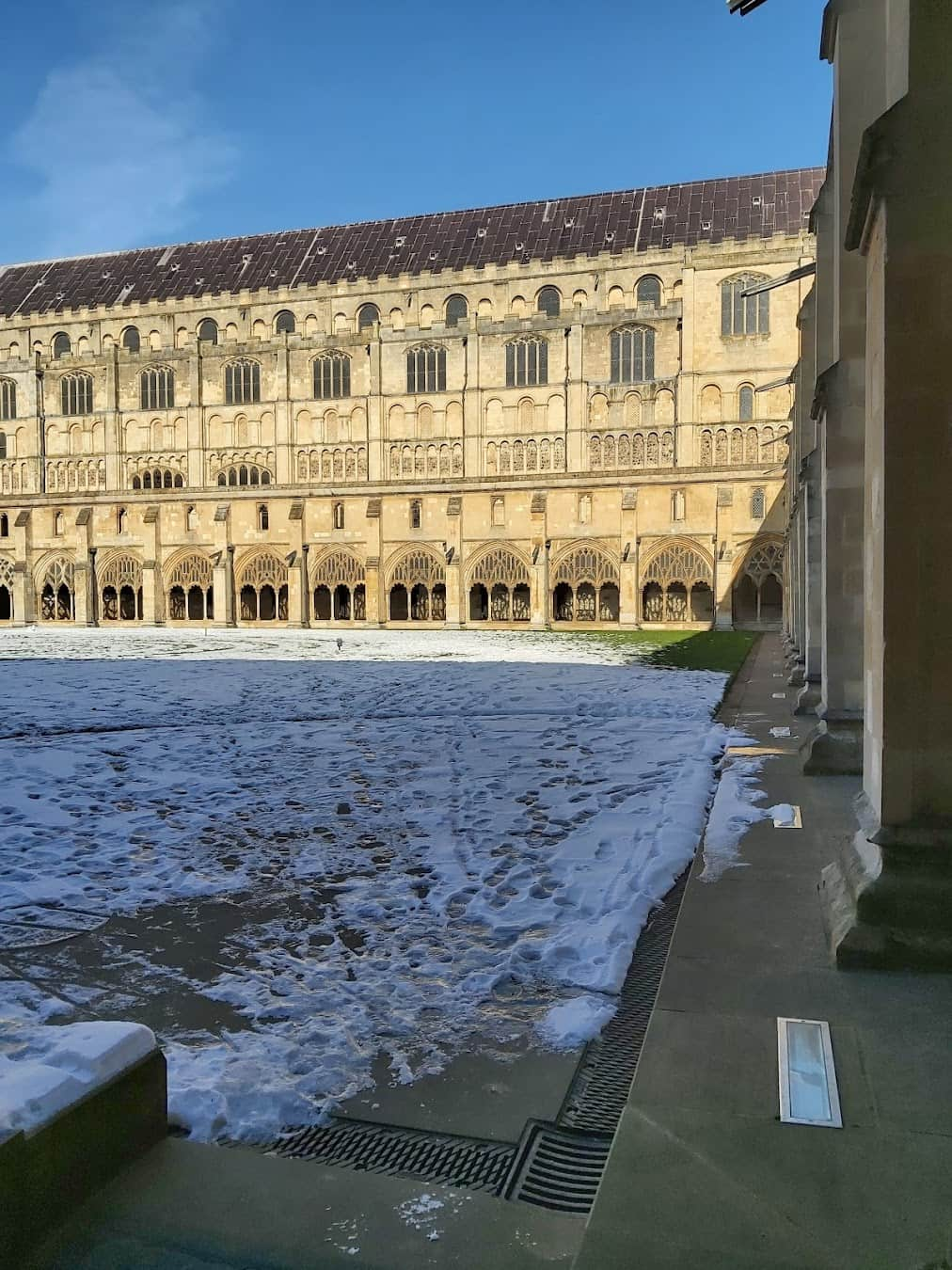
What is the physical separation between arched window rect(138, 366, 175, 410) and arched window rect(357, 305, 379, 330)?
33.8 feet

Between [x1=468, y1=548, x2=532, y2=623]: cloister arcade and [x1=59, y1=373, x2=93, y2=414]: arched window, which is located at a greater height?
[x1=59, y1=373, x2=93, y2=414]: arched window

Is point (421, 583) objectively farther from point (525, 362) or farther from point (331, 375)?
point (331, 375)

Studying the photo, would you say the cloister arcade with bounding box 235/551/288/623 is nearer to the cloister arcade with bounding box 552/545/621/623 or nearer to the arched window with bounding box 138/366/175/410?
the arched window with bounding box 138/366/175/410

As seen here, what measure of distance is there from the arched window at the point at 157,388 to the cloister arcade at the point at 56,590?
9969 mm

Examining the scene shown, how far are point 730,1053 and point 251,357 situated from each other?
4977 centimetres

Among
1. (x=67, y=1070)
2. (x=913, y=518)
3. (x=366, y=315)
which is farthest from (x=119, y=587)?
(x=67, y=1070)

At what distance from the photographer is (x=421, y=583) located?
42.1 m

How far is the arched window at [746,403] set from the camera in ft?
138

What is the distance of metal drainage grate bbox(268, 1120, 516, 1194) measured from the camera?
2566mm

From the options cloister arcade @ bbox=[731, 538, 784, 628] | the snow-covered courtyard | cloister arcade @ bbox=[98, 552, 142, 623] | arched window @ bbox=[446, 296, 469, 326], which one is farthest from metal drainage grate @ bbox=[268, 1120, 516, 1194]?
arched window @ bbox=[446, 296, 469, 326]

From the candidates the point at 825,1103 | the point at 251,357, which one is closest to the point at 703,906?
the point at 825,1103

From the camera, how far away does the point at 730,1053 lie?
2982mm

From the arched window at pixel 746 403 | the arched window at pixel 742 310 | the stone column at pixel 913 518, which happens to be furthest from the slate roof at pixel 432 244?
the stone column at pixel 913 518

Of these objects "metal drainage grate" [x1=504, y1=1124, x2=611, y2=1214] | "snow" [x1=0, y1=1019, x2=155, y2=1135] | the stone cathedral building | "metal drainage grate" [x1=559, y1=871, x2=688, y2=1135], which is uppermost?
the stone cathedral building
